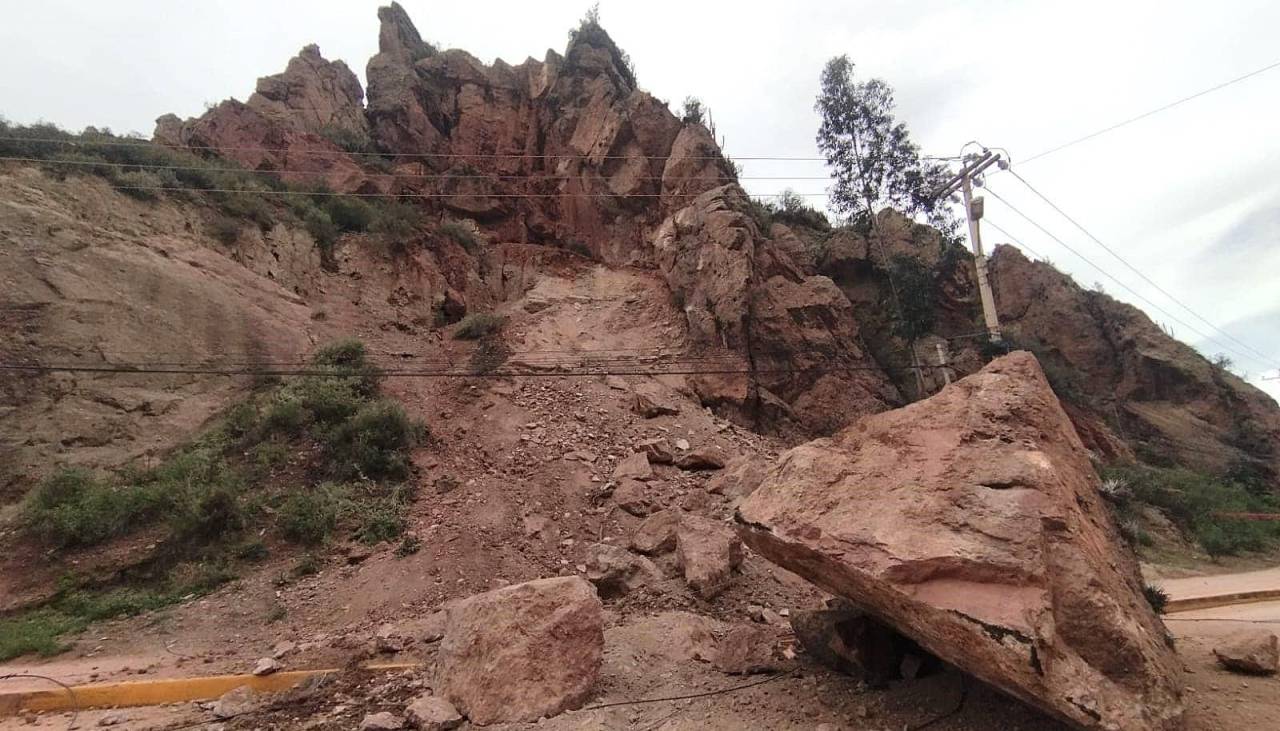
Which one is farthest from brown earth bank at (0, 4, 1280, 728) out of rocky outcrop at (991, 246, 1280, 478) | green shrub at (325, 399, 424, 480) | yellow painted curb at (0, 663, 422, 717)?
green shrub at (325, 399, 424, 480)

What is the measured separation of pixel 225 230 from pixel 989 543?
18.6 metres

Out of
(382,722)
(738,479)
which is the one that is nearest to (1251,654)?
(382,722)

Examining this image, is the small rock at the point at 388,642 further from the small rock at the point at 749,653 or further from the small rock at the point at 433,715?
the small rock at the point at 749,653

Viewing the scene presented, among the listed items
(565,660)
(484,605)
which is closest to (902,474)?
(565,660)

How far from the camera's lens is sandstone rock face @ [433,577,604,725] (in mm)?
5594

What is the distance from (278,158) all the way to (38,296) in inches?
396

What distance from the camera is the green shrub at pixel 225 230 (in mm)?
16250

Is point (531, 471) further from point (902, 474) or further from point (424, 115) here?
point (424, 115)

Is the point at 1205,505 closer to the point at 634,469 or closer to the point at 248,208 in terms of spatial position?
the point at 634,469

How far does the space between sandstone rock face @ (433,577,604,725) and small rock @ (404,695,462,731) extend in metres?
0.10

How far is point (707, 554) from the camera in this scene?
909 centimetres

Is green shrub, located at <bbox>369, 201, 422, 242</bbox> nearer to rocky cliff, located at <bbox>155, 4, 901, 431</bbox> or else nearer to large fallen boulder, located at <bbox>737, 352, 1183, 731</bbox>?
rocky cliff, located at <bbox>155, 4, 901, 431</bbox>

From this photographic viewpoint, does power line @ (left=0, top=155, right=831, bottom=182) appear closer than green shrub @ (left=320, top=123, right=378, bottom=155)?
Yes

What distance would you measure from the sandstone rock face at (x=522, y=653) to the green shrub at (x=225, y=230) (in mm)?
14532
